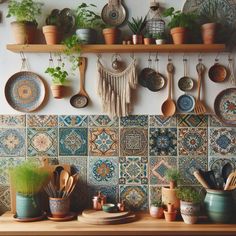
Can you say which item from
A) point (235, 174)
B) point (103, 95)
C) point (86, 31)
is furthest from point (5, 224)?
point (235, 174)

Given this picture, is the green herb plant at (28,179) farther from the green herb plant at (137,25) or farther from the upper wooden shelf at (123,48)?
the green herb plant at (137,25)

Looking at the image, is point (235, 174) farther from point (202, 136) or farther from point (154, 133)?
point (154, 133)

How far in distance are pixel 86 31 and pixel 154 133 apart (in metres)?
0.70

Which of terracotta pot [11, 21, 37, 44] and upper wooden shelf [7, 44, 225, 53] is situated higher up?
terracotta pot [11, 21, 37, 44]

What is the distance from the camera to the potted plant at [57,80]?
203cm

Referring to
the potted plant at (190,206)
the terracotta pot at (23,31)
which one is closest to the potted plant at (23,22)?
the terracotta pot at (23,31)

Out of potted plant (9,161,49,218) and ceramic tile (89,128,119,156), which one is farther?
ceramic tile (89,128,119,156)

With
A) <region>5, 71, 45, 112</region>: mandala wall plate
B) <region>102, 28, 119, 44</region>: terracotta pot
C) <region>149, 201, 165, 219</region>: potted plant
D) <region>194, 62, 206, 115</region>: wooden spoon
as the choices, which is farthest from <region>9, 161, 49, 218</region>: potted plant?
<region>194, 62, 206, 115</region>: wooden spoon

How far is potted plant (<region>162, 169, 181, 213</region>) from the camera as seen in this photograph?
6.42 ft

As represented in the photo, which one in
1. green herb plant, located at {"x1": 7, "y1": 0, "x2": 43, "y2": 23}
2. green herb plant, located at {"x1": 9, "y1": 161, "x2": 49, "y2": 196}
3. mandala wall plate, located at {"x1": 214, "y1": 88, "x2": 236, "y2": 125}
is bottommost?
green herb plant, located at {"x1": 9, "y1": 161, "x2": 49, "y2": 196}

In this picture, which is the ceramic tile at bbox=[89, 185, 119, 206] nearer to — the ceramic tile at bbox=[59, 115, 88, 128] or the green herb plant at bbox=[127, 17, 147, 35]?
the ceramic tile at bbox=[59, 115, 88, 128]

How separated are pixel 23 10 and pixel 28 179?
36.9 inches

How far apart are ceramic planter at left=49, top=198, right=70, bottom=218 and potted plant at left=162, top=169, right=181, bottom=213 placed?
55 centimetres

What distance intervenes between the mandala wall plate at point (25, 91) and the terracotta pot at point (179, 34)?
81 centimetres
